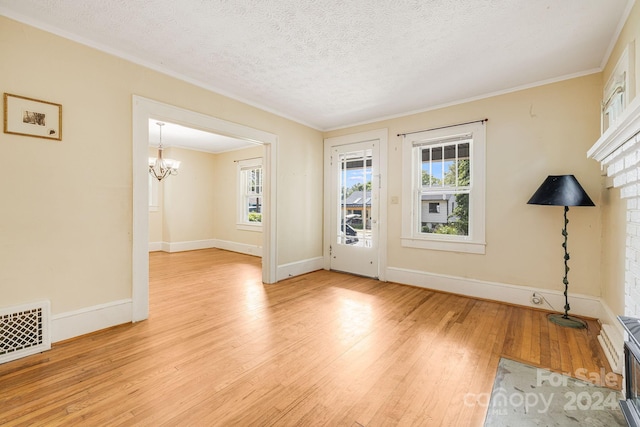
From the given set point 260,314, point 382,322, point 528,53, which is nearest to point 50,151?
point 260,314

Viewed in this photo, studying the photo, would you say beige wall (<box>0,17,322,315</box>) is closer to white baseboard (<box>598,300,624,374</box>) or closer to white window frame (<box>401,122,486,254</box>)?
white window frame (<box>401,122,486,254</box>)

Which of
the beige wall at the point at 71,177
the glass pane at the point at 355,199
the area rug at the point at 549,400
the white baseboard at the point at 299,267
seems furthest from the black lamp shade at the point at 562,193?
the beige wall at the point at 71,177

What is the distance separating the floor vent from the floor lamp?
185 inches

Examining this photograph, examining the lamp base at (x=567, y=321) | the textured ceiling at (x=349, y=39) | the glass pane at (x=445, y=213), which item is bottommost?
the lamp base at (x=567, y=321)

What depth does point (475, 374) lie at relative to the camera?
1949mm

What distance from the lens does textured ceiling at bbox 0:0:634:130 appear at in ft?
6.63

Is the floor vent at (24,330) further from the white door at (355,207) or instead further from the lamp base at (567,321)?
the lamp base at (567,321)

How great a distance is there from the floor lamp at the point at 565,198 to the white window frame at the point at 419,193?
29.7 inches

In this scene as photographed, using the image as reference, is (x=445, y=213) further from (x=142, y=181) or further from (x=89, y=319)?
(x=89, y=319)

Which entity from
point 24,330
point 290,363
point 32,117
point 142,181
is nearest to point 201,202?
point 142,181

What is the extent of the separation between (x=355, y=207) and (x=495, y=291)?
239 centimetres

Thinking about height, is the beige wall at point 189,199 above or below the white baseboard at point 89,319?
above

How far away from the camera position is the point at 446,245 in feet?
12.6

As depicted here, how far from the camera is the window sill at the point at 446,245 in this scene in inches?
142
